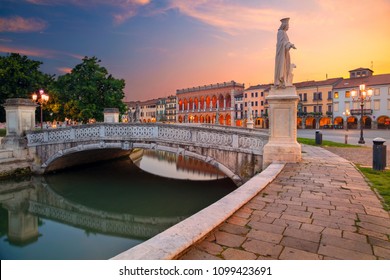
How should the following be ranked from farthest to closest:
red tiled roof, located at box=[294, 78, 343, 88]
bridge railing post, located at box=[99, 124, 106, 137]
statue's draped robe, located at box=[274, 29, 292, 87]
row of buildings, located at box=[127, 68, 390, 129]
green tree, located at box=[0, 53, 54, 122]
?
1. red tiled roof, located at box=[294, 78, 343, 88]
2. row of buildings, located at box=[127, 68, 390, 129]
3. green tree, located at box=[0, 53, 54, 122]
4. bridge railing post, located at box=[99, 124, 106, 137]
5. statue's draped robe, located at box=[274, 29, 292, 87]

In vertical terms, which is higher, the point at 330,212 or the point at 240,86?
the point at 240,86

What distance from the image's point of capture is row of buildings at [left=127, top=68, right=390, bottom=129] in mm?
45844

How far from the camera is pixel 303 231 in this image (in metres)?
3.15

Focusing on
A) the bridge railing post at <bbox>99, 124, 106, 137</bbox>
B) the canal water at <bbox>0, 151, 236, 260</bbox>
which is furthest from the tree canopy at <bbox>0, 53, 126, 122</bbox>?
the bridge railing post at <bbox>99, 124, 106, 137</bbox>

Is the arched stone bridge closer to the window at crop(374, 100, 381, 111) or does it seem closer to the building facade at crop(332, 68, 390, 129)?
the building facade at crop(332, 68, 390, 129)

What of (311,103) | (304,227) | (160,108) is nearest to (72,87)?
(304,227)

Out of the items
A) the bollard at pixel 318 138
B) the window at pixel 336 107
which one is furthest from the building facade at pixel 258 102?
the bollard at pixel 318 138

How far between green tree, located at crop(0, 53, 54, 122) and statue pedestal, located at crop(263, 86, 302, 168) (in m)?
27.7

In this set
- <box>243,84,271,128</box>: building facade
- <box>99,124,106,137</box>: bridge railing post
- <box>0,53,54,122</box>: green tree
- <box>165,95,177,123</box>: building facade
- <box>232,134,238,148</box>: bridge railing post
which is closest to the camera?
<box>232,134,238,148</box>: bridge railing post

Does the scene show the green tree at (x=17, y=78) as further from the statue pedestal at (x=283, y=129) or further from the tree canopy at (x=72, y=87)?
the statue pedestal at (x=283, y=129)

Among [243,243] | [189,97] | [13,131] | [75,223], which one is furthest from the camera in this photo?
[189,97]
